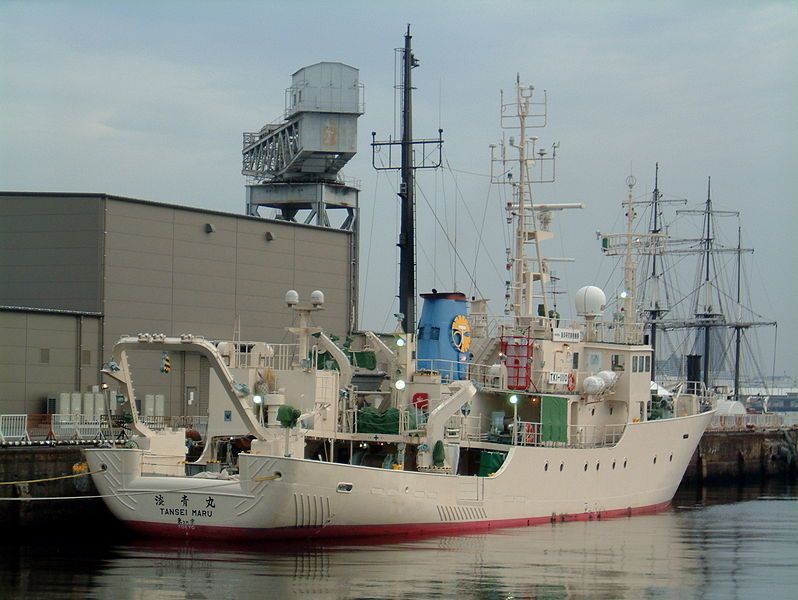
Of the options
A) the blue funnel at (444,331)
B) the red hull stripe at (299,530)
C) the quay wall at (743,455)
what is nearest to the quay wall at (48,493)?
the red hull stripe at (299,530)

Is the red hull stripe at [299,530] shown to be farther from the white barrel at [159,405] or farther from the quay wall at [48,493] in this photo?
the white barrel at [159,405]

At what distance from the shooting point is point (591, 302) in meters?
40.4

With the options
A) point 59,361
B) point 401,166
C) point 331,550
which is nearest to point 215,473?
point 331,550

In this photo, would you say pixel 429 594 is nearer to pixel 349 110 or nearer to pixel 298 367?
pixel 298 367

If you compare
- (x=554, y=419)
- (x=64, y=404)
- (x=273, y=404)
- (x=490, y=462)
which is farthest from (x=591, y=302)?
(x=64, y=404)

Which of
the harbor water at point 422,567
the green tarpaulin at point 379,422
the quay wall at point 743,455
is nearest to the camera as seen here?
the harbor water at point 422,567

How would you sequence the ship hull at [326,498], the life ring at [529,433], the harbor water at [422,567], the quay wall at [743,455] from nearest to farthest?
the harbor water at [422,567], the ship hull at [326,498], the life ring at [529,433], the quay wall at [743,455]

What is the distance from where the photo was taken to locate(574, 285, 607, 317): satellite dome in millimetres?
40406

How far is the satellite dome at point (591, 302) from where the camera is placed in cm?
4041

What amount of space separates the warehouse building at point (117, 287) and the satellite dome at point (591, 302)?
1434cm

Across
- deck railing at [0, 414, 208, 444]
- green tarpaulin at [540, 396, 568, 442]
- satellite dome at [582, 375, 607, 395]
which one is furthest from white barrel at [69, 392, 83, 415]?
satellite dome at [582, 375, 607, 395]

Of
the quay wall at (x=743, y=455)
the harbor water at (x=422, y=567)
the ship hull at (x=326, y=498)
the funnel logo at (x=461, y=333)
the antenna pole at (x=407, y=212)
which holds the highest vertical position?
the antenna pole at (x=407, y=212)

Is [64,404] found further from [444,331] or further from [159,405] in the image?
[444,331]

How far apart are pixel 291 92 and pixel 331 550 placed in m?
44.6
